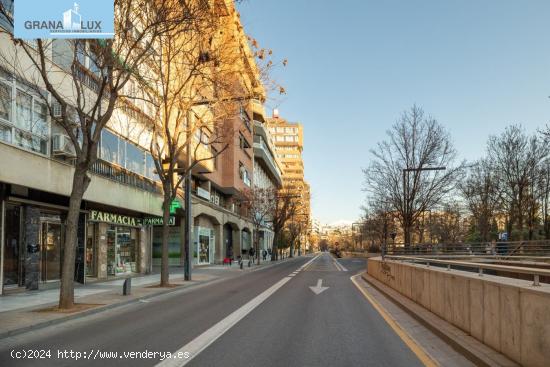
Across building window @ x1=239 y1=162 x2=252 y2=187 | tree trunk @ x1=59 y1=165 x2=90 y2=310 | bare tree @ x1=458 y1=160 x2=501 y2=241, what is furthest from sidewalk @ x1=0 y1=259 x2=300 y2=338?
building window @ x1=239 y1=162 x2=252 y2=187

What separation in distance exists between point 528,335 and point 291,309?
25.5 feet

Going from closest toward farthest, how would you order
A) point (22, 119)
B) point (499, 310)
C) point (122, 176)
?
point (499, 310), point (22, 119), point (122, 176)

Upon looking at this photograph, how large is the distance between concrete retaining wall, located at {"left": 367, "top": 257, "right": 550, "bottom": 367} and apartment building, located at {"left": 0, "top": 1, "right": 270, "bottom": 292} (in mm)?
11152

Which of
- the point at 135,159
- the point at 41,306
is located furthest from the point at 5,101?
the point at 135,159

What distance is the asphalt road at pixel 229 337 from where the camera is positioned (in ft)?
24.0

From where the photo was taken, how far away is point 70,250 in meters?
13.5

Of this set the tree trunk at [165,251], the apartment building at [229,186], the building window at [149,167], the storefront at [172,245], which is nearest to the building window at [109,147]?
the tree trunk at [165,251]

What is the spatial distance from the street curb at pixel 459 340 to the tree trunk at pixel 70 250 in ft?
27.6

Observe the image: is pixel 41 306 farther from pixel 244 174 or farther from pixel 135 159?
pixel 244 174

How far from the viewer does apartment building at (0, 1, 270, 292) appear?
17.6m

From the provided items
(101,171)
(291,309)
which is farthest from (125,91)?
(291,309)

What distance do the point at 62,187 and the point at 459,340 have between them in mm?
16673

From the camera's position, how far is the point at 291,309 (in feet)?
43.3

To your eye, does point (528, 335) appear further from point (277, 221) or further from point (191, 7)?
point (277, 221)
